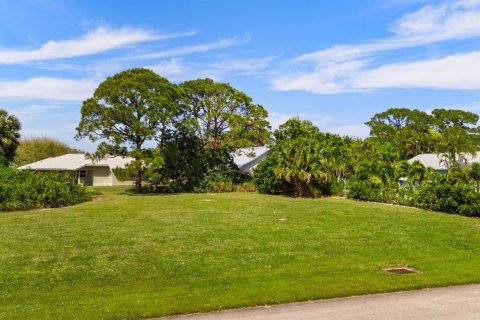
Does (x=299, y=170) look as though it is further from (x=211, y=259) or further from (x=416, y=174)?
(x=211, y=259)

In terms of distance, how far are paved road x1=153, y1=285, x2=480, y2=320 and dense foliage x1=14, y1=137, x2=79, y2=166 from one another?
55.7m

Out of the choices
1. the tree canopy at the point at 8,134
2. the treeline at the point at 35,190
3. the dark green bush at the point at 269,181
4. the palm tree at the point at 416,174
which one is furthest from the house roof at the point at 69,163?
the palm tree at the point at 416,174

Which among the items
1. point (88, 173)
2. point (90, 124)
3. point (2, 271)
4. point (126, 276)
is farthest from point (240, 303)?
point (88, 173)

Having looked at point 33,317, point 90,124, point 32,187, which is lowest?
point 33,317

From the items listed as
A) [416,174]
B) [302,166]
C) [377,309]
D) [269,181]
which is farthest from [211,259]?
[269,181]

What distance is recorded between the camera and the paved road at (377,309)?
6.77m

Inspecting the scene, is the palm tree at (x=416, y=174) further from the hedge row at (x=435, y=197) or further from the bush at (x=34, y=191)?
the bush at (x=34, y=191)

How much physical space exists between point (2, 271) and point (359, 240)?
10530mm

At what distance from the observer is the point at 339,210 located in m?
21.5

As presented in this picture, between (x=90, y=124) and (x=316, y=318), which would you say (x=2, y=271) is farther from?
(x=90, y=124)

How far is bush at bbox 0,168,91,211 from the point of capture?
23.6m

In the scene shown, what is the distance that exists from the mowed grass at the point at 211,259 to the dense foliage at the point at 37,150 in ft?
132

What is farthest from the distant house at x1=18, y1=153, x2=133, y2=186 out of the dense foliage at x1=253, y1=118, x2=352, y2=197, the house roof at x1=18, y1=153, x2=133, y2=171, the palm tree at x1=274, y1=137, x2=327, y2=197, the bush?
the palm tree at x1=274, y1=137, x2=327, y2=197

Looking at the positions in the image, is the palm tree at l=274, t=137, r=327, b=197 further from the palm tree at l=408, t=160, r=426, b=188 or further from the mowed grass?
the mowed grass
